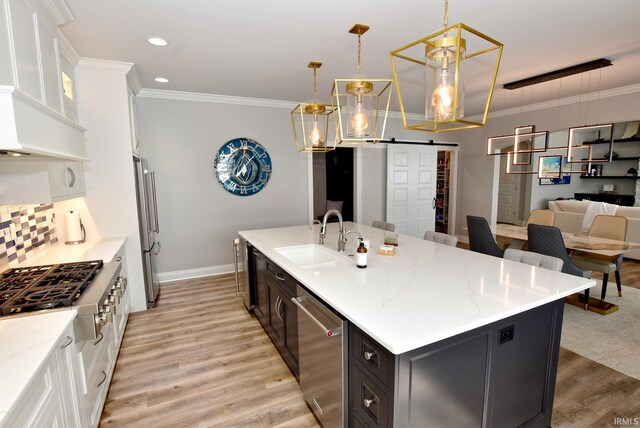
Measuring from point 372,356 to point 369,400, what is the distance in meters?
0.22

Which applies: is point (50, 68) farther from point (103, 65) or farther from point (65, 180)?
point (103, 65)

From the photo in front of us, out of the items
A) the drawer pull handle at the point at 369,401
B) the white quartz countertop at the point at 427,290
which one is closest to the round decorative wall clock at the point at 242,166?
the white quartz countertop at the point at 427,290

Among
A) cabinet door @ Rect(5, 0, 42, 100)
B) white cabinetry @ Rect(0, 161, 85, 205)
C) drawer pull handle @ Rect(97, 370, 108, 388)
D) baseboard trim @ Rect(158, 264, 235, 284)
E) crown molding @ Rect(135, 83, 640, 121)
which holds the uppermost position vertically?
crown molding @ Rect(135, 83, 640, 121)

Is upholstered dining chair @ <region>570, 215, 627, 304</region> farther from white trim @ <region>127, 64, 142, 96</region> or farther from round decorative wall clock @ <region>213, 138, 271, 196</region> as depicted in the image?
white trim @ <region>127, 64, 142, 96</region>

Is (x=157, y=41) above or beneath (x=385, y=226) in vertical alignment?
above

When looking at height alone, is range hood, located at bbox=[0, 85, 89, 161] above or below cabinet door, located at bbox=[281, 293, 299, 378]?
above

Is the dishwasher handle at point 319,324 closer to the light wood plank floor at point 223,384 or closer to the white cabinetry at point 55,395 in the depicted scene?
the light wood plank floor at point 223,384

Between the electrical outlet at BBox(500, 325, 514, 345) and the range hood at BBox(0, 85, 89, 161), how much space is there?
2388 millimetres

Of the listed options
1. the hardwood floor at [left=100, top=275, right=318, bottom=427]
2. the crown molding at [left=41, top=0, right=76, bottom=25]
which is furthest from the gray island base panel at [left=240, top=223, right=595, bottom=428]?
the crown molding at [left=41, top=0, right=76, bottom=25]

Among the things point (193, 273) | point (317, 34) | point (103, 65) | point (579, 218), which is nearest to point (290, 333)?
point (317, 34)

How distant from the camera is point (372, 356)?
4.64 feet

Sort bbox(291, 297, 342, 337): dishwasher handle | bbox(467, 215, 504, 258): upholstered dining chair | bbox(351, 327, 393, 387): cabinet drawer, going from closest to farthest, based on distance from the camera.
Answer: bbox(351, 327, 393, 387): cabinet drawer
bbox(291, 297, 342, 337): dishwasher handle
bbox(467, 215, 504, 258): upholstered dining chair

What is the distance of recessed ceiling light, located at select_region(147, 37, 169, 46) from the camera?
8.99 ft

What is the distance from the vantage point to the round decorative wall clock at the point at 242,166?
4.76 metres
